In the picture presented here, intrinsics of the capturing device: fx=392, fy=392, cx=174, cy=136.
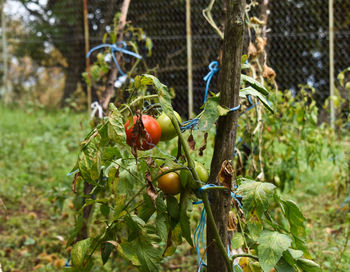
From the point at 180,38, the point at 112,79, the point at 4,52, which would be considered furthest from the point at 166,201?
the point at 4,52

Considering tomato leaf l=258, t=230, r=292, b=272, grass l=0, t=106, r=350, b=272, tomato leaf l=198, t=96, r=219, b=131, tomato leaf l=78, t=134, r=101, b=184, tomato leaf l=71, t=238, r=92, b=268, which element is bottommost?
grass l=0, t=106, r=350, b=272

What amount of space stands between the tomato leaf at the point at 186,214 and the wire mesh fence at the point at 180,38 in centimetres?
454

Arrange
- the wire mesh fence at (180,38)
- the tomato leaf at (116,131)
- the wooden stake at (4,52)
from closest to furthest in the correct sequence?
the tomato leaf at (116,131)
the wire mesh fence at (180,38)
the wooden stake at (4,52)

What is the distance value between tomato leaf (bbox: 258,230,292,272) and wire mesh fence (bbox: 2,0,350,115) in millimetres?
4607

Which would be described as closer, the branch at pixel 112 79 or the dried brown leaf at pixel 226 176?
the dried brown leaf at pixel 226 176

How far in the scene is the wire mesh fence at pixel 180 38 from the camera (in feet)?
18.9

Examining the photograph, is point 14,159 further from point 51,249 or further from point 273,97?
point 273,97

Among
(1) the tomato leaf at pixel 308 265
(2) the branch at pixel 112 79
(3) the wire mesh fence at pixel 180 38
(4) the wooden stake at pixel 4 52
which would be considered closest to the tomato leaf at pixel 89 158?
(1) the tomato leaf at pixel 308 265

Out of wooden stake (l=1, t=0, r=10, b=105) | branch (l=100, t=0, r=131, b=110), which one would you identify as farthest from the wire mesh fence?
branch (l=100, t=0, r=131, b=110)

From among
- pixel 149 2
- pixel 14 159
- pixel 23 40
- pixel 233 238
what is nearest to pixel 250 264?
pixel 233 238

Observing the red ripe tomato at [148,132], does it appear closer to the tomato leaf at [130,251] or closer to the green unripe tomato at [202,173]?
the green unripe tomato at [202,173]

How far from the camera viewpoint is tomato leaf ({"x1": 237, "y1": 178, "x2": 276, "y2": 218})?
859 millimetres

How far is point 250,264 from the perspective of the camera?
1027 mm

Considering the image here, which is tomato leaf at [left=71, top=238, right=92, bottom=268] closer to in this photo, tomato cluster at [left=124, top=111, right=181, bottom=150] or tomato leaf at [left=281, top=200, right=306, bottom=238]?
tomato cluster at [left=124, top=111, right=181, bottom=150]
